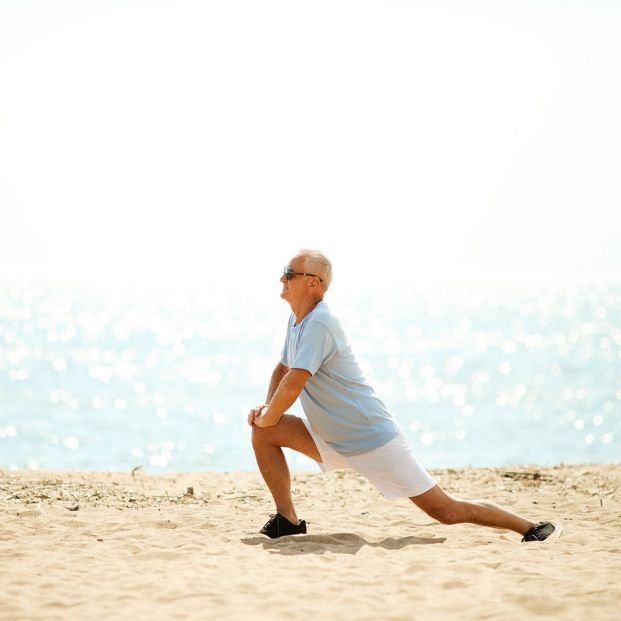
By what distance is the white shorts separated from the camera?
259 inches

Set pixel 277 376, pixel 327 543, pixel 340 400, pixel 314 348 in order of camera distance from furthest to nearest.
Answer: pixel 277 376
pixel 327 543
pixel 340 400
pixel 314 348

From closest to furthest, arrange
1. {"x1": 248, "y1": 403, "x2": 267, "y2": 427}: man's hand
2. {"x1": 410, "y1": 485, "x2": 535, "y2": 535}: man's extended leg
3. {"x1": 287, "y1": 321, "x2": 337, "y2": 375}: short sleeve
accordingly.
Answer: {"x1": 287, "y1": 321, "x2": 337, "y2": 375}: short sleeve, {"x1": 410, "y1": 485, "x2": 535, "y2": 535}: man's extended leg, {"x1": 248, "y1": 403, "x2": 267, "y2": 427}: man's hand

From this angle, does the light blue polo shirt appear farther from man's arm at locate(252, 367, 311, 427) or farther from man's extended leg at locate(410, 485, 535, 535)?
man's extended leg at locate(410, 485, 535, 535)

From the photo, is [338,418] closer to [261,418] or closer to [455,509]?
[261,418]

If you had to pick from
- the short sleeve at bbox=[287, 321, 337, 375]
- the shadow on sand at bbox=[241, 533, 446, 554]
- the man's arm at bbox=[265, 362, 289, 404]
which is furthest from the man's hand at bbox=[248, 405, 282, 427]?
the shadow on sand at bbox=[241, 533, 446, 554]

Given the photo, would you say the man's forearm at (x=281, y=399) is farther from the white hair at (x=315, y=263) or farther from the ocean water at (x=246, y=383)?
the ocean water at (x=246, y=383)

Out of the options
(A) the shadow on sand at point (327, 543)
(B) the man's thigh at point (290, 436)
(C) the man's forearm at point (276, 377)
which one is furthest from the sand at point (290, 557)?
(C) the man's forearm at point (276, 377)

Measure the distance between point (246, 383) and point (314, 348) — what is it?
4142 cm

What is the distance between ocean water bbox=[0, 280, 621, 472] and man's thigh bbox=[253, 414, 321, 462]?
1313 centimetres

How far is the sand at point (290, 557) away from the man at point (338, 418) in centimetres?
Answer: 31

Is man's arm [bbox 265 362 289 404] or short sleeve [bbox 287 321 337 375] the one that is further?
man's arm [bbox 265 362 289 404]

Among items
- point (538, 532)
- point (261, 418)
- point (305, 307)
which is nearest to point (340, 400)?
point (261, 418)

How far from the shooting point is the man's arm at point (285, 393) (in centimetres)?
641

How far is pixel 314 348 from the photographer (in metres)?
6.41
